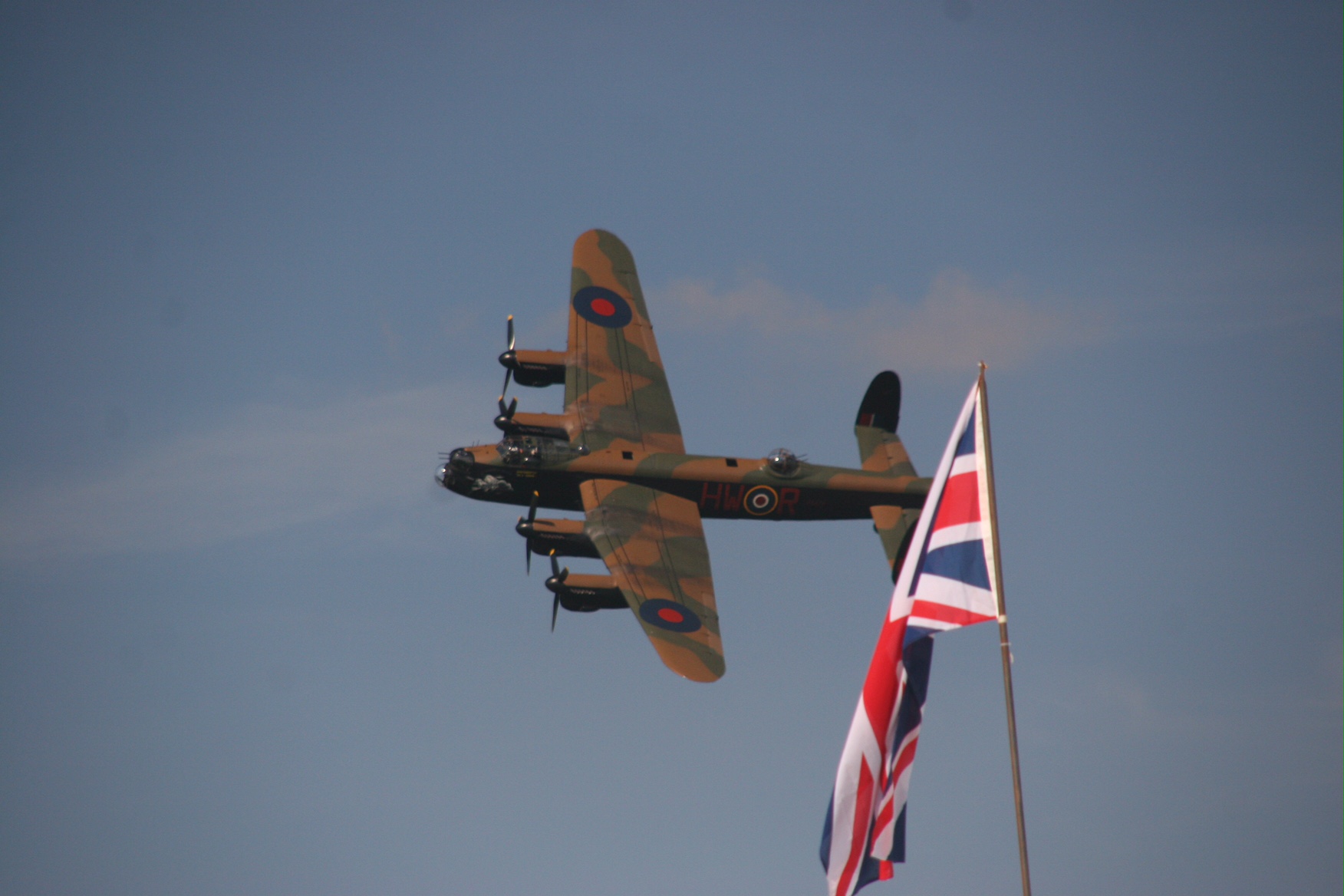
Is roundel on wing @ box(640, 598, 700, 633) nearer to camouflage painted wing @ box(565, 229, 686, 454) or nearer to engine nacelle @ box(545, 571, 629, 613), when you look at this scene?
engine nacelle @ box(545, 571, 629, 613)

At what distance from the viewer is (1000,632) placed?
89.9 ft

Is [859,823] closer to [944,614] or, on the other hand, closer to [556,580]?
[944,614]

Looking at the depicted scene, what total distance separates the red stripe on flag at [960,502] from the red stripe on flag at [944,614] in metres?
1.60

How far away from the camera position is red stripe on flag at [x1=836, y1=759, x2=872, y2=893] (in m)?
29.0

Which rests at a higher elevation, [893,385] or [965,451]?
[893,385]

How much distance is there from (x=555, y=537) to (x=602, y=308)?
46.4 feet

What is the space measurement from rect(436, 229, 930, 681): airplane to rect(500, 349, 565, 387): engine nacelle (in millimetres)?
53

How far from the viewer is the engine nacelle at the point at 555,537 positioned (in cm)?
5534

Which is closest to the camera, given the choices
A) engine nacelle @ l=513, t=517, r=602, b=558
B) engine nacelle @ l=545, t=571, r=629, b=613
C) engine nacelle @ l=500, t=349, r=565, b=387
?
engine nacelle @ l=545, t=571, r=629, b=613

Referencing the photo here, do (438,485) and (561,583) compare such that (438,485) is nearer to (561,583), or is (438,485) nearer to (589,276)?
(561,583)

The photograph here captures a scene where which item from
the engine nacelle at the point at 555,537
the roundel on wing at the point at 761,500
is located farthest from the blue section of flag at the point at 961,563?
the roundel on wing at the point at 761,500

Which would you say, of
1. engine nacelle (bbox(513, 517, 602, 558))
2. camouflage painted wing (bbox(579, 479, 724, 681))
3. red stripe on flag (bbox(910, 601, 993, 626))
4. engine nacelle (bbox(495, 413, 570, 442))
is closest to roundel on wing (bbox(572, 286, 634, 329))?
engine nacelle (bbox(495, 413, 570, 442))

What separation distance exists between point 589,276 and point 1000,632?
42.3m

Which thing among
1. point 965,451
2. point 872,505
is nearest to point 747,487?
point 872,505
